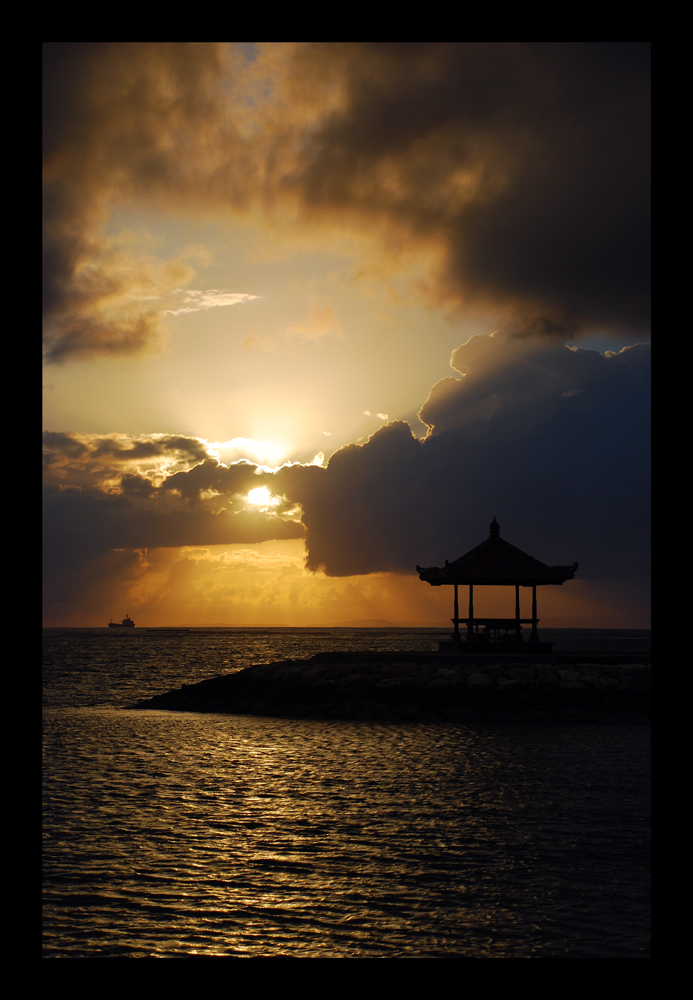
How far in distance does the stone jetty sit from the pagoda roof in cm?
301

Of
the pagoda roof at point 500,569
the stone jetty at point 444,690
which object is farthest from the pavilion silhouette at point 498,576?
the stone jetty at point 444,690

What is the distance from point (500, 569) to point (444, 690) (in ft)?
21.6

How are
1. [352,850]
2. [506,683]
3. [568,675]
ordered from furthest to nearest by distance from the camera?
[568,675] → [506,683] → [352,850]

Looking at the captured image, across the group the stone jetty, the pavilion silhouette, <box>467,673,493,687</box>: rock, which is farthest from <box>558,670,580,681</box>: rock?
the pavilion silhouette

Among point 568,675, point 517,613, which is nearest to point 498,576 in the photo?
point 517,613

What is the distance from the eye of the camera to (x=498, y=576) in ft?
94.3

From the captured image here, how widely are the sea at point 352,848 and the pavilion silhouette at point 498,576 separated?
9294 mm

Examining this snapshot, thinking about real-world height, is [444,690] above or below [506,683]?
below

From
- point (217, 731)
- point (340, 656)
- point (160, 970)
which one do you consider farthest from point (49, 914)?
point (340, 656)

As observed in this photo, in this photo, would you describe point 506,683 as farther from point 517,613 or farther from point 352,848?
point 352,848

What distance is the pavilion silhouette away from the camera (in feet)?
94.6

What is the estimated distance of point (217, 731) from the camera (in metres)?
22.6

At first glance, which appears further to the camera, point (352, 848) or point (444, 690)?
point (444, 690)

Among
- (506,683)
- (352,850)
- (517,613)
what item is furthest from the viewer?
(517,613)
